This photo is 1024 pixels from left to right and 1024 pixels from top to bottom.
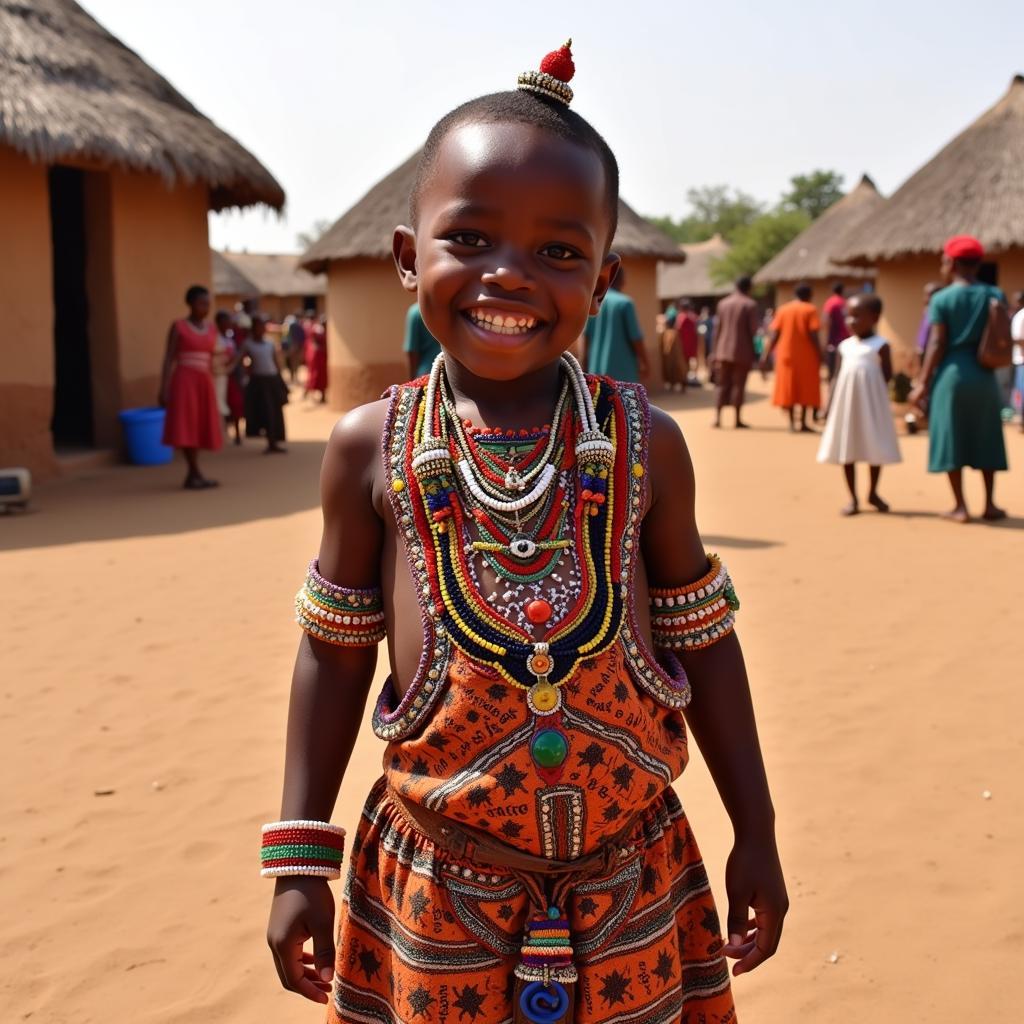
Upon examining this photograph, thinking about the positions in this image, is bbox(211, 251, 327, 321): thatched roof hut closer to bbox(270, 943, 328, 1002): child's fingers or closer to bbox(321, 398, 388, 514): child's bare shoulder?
bbox(321, 398, 388, 514): child's bare shoulder

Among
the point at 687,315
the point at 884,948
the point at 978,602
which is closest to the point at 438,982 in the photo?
the point at 884,948

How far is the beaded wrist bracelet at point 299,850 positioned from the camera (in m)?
1.45

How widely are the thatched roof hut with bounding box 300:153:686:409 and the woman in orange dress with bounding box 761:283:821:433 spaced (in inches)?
127

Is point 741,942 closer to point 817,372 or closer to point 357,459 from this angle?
point 357,459

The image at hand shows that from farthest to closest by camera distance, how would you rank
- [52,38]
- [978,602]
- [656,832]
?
[52,38]
[978,602]
[656,832]

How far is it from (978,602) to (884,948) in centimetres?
324

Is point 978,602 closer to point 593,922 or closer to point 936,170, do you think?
point 593,922

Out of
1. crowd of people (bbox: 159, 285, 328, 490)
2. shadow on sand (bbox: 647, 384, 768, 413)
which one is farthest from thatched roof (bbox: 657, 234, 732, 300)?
crowd of people (bbox: 159, 285, 328, 490)

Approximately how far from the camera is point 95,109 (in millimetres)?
9867

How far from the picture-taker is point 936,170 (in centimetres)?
1731

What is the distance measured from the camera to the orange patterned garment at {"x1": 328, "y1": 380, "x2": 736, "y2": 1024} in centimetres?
132

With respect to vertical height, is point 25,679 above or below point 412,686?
below

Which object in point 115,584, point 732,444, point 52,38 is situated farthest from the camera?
point 732,444

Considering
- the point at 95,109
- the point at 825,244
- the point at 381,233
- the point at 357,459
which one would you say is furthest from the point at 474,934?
the point at 825,244
